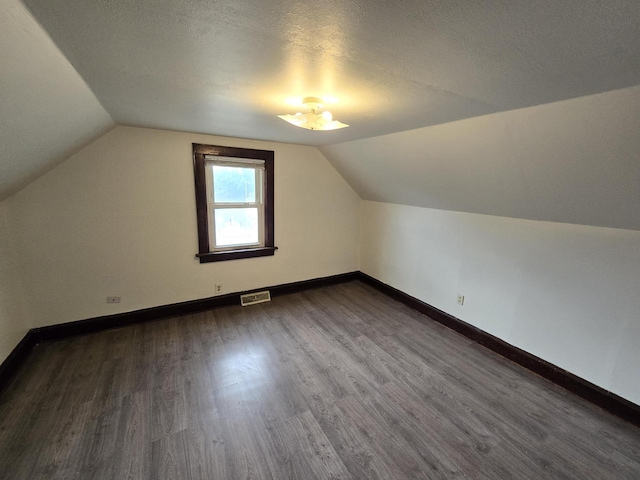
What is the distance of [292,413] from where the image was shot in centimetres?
187

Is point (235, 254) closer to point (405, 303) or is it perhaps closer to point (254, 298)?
point (254, 298)

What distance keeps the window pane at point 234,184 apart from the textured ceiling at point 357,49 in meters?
1.45

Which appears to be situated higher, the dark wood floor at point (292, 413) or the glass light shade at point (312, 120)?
the glass light shade at point (312, 120)

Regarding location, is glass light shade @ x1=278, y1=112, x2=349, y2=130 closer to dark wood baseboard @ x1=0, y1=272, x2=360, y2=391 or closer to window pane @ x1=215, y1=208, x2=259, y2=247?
window pane @ x1=215, y1=208, x2=259, y2=247

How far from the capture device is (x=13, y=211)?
2285 millimetres

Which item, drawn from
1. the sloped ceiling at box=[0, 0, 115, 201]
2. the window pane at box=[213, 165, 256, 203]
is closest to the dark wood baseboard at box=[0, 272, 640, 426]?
the window pane at box=[213, 165, 256, 203]

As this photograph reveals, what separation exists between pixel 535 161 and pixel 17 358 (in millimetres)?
4136

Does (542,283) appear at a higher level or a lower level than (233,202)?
lower

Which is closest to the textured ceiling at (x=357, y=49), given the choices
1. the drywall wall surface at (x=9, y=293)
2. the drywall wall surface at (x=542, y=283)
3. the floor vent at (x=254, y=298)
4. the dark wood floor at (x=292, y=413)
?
the drywall wall surface at (x=542, y=283)

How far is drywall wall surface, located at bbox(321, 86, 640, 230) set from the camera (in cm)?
137

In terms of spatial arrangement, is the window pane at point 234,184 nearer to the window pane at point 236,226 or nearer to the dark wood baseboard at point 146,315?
the window pane at point 236,226

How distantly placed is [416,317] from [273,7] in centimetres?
321

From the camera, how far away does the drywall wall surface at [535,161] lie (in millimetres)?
1370

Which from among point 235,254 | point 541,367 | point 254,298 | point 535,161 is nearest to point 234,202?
point 235,254
